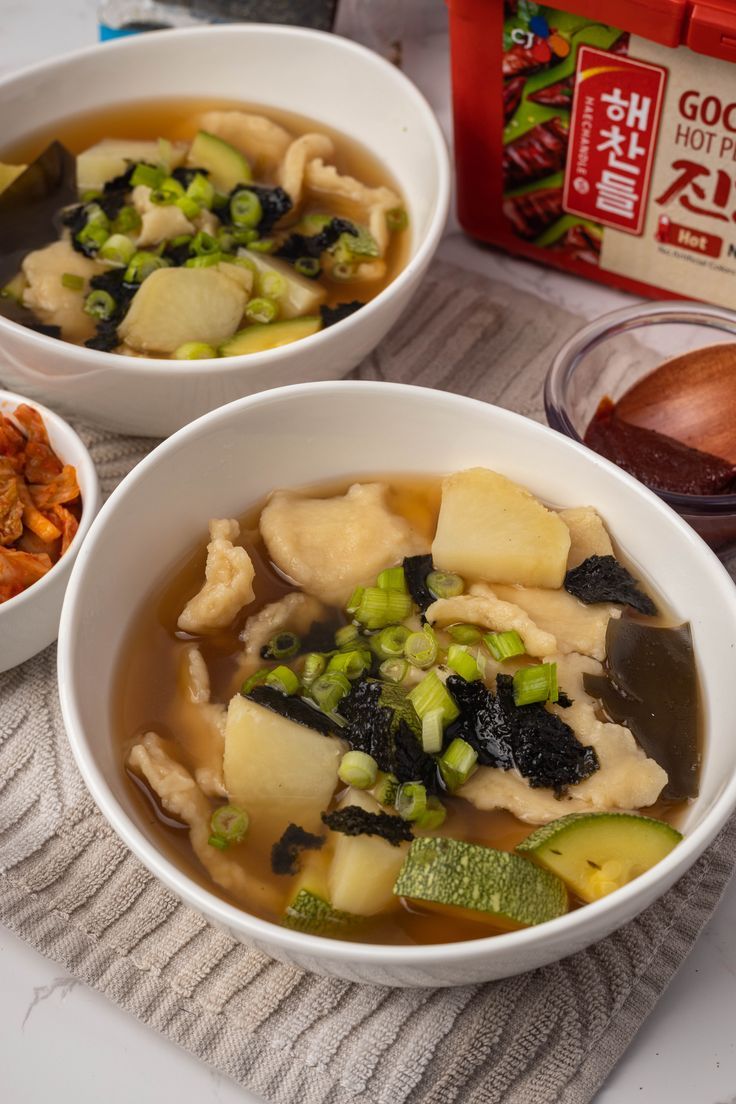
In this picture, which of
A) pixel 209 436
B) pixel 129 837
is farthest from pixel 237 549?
pixel 129 837

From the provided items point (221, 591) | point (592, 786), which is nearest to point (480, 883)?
point (592, 786)

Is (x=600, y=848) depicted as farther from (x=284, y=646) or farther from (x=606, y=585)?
(x=284, y=646)

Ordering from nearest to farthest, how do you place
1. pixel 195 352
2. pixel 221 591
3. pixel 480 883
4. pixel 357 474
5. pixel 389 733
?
pixel 480 883 < pixel 389 733 < pixel 221 591 < pixel 357 474 < pixel 195 352

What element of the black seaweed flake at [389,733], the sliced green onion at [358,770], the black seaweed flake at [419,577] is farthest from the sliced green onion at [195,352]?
the sliced green onion at [358,770]

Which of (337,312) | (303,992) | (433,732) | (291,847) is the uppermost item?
(337,312)

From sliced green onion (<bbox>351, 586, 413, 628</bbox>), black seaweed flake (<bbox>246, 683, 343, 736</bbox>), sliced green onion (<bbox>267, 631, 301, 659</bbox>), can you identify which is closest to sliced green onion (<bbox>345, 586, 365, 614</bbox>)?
sliced green onion (<bbox>351, 586, 413, 628</bbox>)

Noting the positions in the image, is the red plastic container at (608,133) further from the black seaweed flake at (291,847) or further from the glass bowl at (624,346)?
the black seaweed flake at (291,847)

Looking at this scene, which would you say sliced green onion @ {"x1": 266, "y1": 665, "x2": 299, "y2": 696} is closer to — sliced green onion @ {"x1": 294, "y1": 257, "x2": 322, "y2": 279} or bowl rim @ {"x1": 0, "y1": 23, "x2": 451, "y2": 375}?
bowl rim @ {"x1": 0, "y1": 23, "x2": 451, "y2": 375}

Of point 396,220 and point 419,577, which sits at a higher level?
point 396,220
